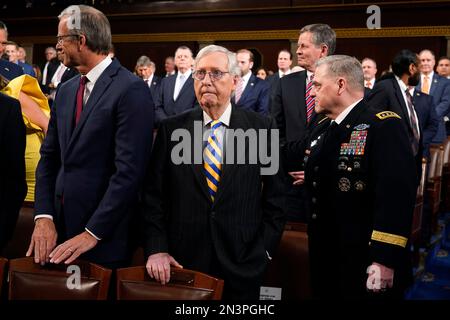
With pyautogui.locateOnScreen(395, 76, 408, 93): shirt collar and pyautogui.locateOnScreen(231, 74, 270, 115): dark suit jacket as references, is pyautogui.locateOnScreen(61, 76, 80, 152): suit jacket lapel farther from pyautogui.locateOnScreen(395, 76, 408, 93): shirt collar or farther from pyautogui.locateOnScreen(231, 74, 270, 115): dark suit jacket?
pyautogui.locateOnScreen(231, 74, 270, 115): dark suit jacket

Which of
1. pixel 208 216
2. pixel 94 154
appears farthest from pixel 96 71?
pixel 208 216

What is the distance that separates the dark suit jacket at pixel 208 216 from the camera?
1.84 metres

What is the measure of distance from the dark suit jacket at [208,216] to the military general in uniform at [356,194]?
0.22 meters

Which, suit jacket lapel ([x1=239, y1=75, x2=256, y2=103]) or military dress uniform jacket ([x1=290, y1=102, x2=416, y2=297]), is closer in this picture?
military dress uniform jacket ([x1=290, y1=102, x2=416, y2=297])

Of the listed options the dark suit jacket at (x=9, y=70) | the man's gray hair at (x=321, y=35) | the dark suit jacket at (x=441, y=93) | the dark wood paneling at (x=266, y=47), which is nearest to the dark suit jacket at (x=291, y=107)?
the man's gray hair at (x=321, y=35)

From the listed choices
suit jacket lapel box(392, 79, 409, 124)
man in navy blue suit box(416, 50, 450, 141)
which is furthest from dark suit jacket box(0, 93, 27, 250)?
man in navy blue suit box(416, 50, 450, 141)

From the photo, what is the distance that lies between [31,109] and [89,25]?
71 cm

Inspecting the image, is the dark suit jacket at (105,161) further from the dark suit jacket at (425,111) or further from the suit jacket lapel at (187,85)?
the dark suit jacket at (425,111)

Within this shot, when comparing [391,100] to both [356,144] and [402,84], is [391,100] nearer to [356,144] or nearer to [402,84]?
[402,84]

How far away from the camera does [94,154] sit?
1.85m

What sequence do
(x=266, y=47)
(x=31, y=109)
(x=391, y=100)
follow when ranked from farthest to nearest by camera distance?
(x=266, y=47) < (x=391, y=100) < (x=31, y=109)

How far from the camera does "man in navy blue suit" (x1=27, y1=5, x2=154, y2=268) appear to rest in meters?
1.81

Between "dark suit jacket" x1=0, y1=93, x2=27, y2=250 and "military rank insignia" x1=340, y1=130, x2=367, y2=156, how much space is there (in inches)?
43.3

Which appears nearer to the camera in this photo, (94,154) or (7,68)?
(94,154)
